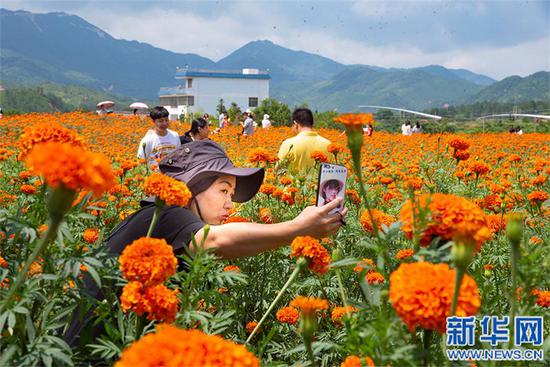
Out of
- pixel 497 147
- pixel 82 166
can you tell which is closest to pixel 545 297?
pixel 82 166

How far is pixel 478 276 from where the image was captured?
124cm

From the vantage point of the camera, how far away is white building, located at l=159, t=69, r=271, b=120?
215 feet

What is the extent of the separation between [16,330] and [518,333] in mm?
1013

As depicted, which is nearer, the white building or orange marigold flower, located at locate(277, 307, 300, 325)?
orange marigold flower, located at locate(277, 307, 300, 325)

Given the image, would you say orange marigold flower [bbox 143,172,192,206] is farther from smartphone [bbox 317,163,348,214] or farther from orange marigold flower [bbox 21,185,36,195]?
orange marigold flower [bbox 21,185,36,195]

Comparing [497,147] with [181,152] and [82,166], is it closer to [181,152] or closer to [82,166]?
[181,152]

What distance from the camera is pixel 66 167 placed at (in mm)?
809

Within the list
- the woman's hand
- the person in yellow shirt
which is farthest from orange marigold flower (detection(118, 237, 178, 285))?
the person in yellow shirt

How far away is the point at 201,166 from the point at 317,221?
58cm

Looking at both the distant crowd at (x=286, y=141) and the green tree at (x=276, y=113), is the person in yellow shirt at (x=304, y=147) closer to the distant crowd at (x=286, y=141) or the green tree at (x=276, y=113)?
the distant crowd at (x=286, y=141)

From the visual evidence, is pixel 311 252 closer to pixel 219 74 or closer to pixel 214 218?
pixel 214 218

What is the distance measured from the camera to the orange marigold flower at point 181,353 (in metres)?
0.65

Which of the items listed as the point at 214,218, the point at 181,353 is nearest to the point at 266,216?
the point at 214,218

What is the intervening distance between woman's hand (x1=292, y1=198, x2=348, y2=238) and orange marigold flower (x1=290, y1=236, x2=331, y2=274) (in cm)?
29
